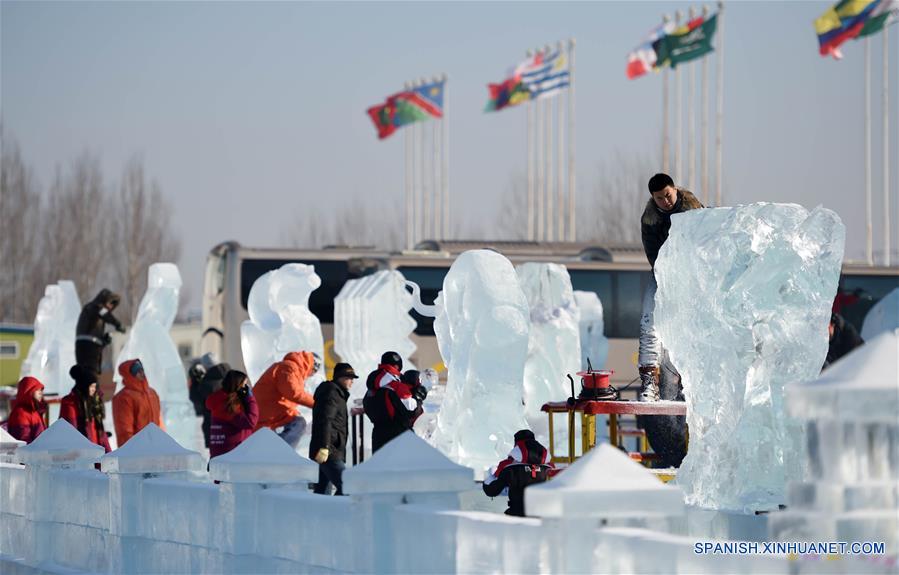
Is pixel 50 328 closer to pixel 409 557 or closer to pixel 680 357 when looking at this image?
pixel 680 357

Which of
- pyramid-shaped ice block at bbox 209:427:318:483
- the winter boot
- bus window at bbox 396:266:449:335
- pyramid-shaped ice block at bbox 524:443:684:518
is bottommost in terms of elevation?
pyramid-shaped ice block at bbox 209:427:318:483

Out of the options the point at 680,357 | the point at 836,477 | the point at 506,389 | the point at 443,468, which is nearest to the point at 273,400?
the point at 506,389

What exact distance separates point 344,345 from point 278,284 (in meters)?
1.33

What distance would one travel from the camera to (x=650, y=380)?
12445 millimetres

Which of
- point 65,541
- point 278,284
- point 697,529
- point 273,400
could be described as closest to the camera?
point 697,529

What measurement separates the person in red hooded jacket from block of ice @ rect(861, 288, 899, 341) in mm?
13908

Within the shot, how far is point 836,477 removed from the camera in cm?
636

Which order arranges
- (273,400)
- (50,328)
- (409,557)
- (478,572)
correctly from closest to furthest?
(478,572)
(409,557)
(273,400)
(50,328)

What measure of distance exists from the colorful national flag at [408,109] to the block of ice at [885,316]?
21652 mm

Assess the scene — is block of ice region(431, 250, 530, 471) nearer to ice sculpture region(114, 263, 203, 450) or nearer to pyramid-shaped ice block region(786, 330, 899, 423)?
ice sculpture region(114, 263, 203, 450)

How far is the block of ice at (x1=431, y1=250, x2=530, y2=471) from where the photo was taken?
52.1ft

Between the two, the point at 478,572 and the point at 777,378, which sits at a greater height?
the point at 777,378

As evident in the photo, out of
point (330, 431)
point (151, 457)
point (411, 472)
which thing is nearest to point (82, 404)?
point (330, 431)

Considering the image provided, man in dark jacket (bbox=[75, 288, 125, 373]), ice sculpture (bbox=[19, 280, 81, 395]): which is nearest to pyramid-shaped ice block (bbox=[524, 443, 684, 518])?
man in dark jacket (bbox=[75, 288, 125, 373])
